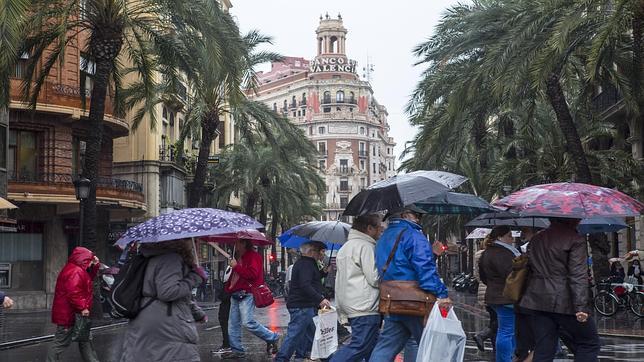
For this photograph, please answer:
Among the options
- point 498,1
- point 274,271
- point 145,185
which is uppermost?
point 498,1

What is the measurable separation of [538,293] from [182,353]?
10.9ft

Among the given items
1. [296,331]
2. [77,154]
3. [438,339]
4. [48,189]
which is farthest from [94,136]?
[438,339]

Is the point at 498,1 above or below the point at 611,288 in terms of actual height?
above

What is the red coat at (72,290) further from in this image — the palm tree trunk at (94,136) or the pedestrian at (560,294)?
the palm tree trunk at (94,136)

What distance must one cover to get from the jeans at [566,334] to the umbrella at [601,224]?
4425 millimetres

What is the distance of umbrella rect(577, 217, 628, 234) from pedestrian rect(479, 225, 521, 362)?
7.04 ft

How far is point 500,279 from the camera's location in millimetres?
10430

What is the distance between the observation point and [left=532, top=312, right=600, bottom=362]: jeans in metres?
7.93

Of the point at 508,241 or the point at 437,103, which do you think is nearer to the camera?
the point at 508,241

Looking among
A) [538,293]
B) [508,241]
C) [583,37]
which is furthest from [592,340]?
[583,37]

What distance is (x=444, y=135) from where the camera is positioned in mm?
25391

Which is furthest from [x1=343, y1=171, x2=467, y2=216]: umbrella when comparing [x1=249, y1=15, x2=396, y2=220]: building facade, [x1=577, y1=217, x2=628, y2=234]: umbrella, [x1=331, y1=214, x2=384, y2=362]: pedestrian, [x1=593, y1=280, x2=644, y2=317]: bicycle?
[x1=249, y1=15, x2=396, y2=220]: building facade

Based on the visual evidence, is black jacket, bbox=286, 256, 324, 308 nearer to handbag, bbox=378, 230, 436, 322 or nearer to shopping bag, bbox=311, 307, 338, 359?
shopping bag, bbox=311, 307, 338, 359

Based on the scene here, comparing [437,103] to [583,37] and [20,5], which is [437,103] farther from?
[20,5]
